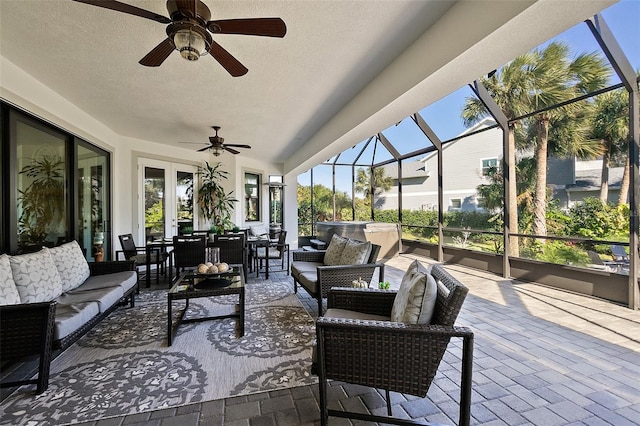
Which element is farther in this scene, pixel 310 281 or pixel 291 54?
pixel 310 281

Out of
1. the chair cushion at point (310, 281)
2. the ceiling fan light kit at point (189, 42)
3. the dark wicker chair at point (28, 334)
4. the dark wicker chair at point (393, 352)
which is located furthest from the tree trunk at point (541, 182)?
the dark wicker chair at point (28, 334)

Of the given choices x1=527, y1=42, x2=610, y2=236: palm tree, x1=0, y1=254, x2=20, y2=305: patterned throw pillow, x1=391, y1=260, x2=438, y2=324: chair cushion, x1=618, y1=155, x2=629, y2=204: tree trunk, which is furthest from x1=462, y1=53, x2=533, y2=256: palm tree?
x1=0, y1=254, x2=20, y2=305: patterned throw pillow

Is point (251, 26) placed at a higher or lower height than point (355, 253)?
higher

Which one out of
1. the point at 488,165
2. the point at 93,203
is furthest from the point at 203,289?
the point at 488,165

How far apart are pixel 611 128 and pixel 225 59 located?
5.11 m

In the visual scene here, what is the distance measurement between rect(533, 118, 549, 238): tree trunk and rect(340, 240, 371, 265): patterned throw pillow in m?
3.45

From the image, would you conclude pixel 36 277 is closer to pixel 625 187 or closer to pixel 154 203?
pixel 154 203

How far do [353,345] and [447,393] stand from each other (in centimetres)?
94

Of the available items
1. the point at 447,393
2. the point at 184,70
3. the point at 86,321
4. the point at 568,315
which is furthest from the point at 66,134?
the point at 568,315

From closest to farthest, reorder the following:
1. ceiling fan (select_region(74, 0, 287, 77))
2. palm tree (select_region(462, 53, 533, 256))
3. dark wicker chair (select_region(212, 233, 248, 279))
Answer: ceiling fan (select_region(74, 0, 287, 77)), dark wicker chair (select_region(212, 233, 248, 279)), palm tree (select_region(462, 53, 533, 256))

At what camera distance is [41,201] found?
351cm

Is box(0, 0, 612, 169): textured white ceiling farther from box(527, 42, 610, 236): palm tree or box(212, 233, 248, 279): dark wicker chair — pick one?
box(527, 42, 610, 236): palm tree

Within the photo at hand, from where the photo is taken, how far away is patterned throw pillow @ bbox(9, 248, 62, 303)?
7.91 ft

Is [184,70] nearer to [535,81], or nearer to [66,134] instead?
[66,134]
